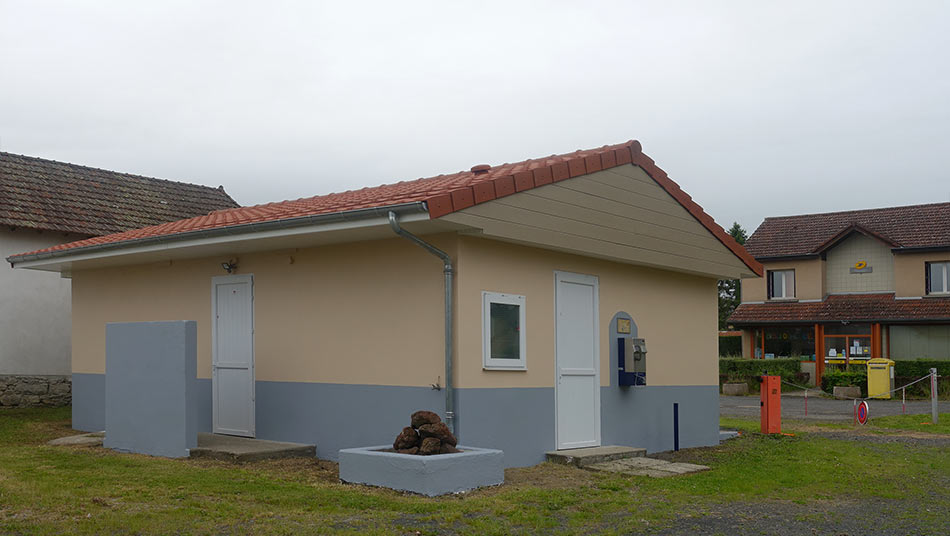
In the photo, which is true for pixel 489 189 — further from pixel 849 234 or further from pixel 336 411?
pixel 849 234

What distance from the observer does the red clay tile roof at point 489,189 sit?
9594 mm

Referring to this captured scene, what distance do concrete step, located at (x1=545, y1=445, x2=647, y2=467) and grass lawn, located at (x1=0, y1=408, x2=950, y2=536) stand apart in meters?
0.27

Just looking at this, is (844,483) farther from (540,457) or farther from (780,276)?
(780,276)

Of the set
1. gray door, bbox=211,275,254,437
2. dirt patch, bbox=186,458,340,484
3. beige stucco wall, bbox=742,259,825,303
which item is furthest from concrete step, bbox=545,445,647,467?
beige stucco wall, bbox=742,259,825,303

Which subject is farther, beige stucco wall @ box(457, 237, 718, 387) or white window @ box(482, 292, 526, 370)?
white window @ box(482, 292, 526, 370)

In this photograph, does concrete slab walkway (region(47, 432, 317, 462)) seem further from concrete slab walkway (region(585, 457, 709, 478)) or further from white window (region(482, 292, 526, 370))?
concrete slab walkway (region(585, 457, 709, 478))

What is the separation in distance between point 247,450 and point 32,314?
10.0m

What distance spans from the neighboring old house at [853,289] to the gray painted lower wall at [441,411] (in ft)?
75.4

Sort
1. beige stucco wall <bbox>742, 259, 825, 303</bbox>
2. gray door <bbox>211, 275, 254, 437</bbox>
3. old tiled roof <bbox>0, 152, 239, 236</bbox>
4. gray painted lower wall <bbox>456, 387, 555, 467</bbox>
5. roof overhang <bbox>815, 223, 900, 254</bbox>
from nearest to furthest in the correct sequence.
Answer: gray painted lower wall <bbox>456, 387, 555, 467</bbox> → gray door <bbox>211, 275, 254, 437</bbox> → old tiled roof <bbox>0, 152, 239, 236</bbox> → roof overhang <bbox>815, 223, 900, 254</bbox> → beige stucco wall <bbox>742, 259, 825, 303</bbox>

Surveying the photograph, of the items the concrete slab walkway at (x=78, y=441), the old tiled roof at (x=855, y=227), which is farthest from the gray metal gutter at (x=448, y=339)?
the old tiled roof at (x=855, y=227)

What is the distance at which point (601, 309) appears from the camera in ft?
41.3

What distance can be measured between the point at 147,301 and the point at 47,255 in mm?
1607

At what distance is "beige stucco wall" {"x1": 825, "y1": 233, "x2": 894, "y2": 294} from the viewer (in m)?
35.2

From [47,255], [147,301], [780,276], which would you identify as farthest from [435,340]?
[780,276]
